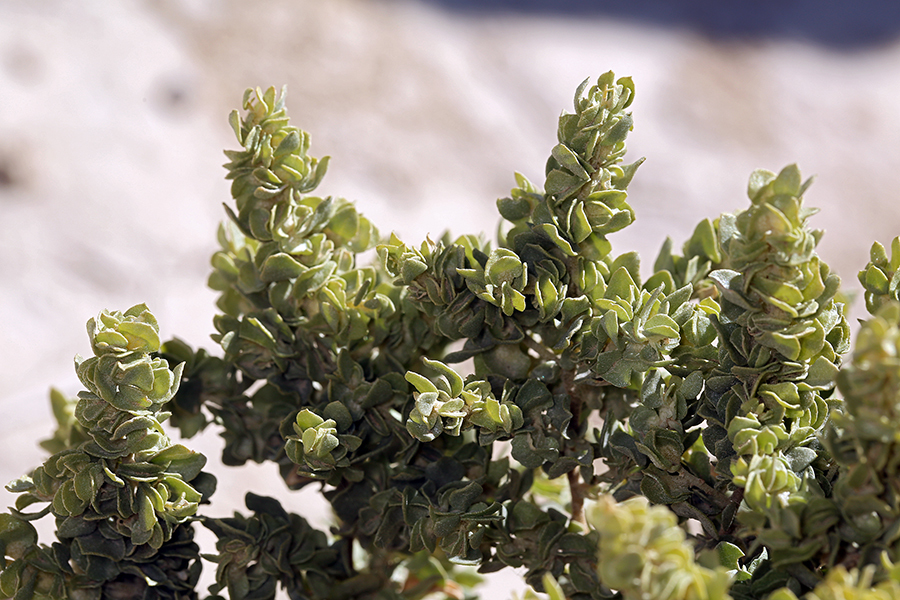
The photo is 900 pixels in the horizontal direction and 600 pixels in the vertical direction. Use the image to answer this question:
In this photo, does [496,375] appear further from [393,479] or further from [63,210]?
[63,210]

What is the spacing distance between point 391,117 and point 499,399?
5.29ft

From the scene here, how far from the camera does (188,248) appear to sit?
166cm

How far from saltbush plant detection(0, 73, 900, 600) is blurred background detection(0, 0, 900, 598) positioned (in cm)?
88

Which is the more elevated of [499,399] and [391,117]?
[391,117]

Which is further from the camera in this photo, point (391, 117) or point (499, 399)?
point (391, 117)

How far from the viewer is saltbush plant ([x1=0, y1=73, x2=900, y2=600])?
1.33 feet

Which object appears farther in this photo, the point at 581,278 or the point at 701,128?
the point at 701,128

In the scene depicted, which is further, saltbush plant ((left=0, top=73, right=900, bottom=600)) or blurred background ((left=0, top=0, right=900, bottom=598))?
blurred background ((left=0, top=0, right=900, bottom=598))

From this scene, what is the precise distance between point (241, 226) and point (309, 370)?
0.10m

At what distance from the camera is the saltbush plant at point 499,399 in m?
0.40

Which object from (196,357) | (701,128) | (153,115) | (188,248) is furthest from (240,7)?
(196,357)

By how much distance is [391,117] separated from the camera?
6.72ft

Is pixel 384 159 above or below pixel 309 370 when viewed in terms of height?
above

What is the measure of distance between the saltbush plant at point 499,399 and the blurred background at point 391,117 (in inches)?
34.5
